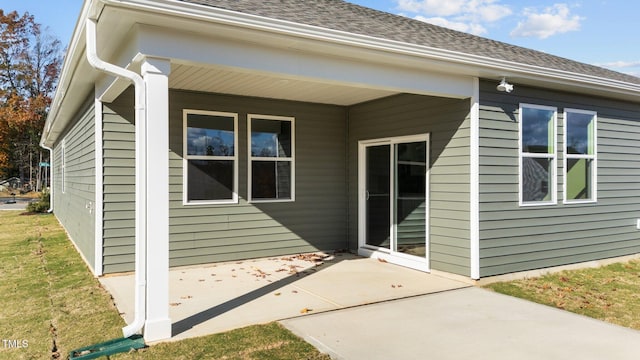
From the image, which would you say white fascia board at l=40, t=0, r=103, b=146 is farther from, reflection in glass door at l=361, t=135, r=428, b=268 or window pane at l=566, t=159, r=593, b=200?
window pane at l=566, t=159, r=593, b=200

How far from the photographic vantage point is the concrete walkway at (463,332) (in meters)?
3.47

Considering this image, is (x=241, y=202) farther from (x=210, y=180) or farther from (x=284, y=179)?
(x=284, y=179)

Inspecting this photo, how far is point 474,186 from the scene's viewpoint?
18.6 feet

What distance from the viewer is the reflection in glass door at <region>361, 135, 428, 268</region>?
6570 mm

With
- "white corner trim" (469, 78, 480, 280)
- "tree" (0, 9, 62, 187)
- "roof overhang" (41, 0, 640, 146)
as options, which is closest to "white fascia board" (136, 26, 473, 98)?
"roof overhang" (41, 0, 640, 146)

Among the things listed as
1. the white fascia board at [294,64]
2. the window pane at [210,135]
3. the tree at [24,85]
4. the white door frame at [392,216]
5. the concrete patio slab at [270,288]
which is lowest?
the concrete patio slab at [270,288]

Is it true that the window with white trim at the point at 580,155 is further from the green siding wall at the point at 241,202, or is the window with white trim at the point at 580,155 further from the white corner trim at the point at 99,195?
the white corner trim at the point at 99,195

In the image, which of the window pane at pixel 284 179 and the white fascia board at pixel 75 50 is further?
the window pane at pixel 284 179

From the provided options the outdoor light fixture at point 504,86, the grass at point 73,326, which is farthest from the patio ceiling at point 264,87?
the grass at point 73,326

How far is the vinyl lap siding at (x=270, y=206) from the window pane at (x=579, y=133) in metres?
3.64

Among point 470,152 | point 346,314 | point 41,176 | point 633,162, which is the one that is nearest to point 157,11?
point 346,314

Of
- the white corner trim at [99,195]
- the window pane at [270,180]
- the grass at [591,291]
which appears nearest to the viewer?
the grass at [591,291]

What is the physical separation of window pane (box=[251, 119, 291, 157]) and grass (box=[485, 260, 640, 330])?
3.93 metres

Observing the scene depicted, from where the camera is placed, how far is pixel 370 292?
524 centimetres
